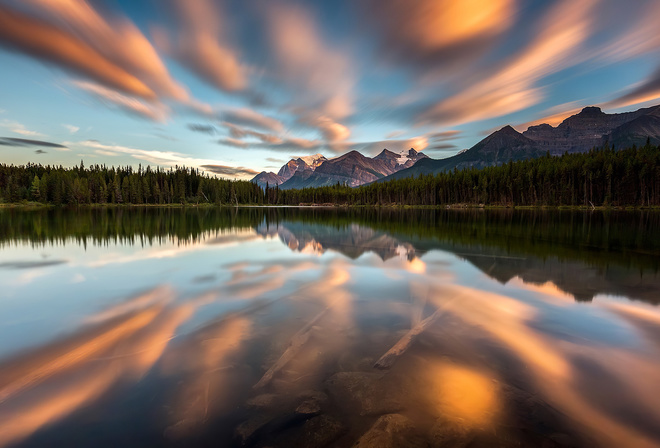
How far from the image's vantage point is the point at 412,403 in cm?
523

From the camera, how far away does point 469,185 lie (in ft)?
475

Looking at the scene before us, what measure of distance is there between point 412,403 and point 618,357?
18.6ft

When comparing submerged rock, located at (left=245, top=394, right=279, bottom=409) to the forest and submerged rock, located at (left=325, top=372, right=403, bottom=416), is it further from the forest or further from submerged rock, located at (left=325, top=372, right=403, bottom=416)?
the forest

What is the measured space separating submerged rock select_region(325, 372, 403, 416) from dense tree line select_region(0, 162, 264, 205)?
7327 inches

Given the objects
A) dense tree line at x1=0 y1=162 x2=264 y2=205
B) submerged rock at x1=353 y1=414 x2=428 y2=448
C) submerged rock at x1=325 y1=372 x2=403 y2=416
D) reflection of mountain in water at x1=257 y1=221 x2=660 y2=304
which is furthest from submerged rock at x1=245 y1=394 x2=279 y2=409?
dense tree line at x1=0 y1=162 x2=264 y2=205

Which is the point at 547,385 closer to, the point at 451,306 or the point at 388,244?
the point at 451,306

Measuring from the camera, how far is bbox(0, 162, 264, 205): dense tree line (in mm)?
136500

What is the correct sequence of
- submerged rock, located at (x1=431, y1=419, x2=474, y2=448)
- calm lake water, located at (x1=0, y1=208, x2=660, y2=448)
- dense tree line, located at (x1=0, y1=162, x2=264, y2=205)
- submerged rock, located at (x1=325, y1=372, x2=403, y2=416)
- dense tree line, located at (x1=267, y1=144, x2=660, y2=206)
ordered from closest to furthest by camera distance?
submerged rock, located at (x1=431, y1=419, x2=474, y2=448)
calm lake water, located at (x1=0, y1=208, x2=660, y2=448)
submerged rock, located at (x1=325, y1=372, x2=403, y2=416)
dense tree line, located at (x1=267, y1=144, x2=660, y2=206)
dense tree line, located at (x1=0, y1=162, x2=264, y2=205)

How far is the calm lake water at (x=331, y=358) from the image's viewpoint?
4.62m

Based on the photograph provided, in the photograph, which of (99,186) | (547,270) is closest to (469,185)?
(547,270)

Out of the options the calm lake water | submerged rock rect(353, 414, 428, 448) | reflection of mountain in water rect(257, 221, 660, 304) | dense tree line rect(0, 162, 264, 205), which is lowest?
the calm lake water

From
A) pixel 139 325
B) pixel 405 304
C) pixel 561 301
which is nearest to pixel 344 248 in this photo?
pixel 405 304

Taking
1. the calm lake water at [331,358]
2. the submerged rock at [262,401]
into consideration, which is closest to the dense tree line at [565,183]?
the calm lake water at [331,358]

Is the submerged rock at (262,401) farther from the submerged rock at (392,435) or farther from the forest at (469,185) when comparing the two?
the forest at (469,185)
